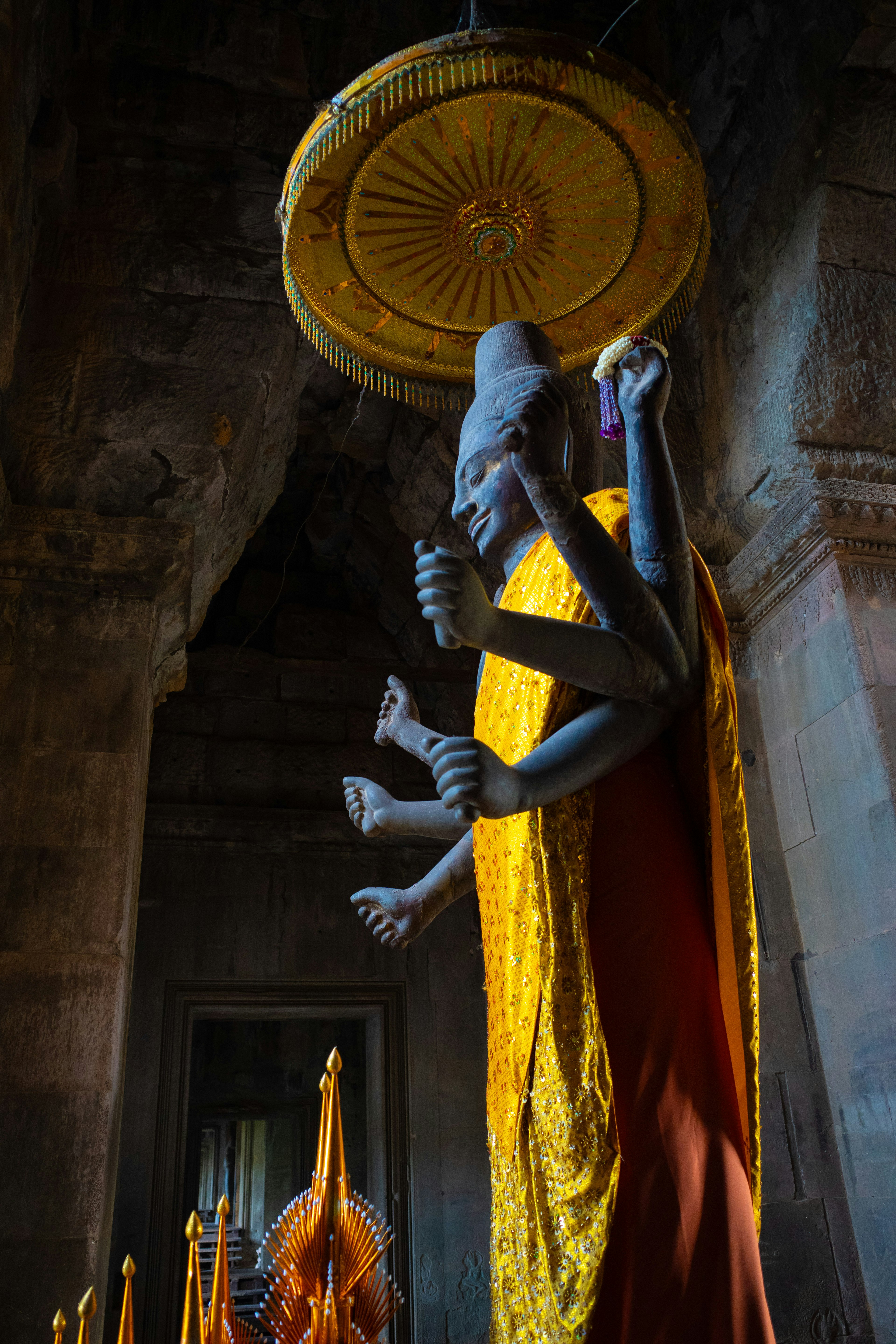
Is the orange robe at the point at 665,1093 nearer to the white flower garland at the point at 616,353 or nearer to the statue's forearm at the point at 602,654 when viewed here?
the statue's forearm at the point at 602,654

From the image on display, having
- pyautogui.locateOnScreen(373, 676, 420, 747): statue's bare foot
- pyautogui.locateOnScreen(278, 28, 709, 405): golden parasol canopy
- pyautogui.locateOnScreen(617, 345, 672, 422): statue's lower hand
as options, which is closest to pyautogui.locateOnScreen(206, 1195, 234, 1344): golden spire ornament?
pyautogui.locateOnScreen(373, 676, 420, 747): statue's bare foot

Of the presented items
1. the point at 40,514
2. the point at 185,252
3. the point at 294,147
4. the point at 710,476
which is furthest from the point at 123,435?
the point at 710,476

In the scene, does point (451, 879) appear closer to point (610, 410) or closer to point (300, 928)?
point (610, 410)

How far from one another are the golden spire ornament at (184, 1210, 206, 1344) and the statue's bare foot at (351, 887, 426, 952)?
0.74 m

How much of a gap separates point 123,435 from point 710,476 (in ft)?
9.03

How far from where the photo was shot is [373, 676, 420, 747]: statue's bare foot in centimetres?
217

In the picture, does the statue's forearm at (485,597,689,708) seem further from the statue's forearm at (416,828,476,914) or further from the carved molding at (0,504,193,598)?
the carved molding at (0,504,193,598)

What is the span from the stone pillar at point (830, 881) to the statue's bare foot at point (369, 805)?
230 cm

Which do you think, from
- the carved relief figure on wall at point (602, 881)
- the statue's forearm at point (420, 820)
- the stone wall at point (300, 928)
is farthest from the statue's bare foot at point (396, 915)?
the stone wall at point (300, 928)

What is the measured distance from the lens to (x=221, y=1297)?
1340mm

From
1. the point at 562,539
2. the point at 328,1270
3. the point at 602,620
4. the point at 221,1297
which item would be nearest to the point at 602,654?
the point at 602,620

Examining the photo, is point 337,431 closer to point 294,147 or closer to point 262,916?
point 294,147

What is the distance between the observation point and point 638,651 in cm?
168

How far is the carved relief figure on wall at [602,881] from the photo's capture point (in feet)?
4.55
